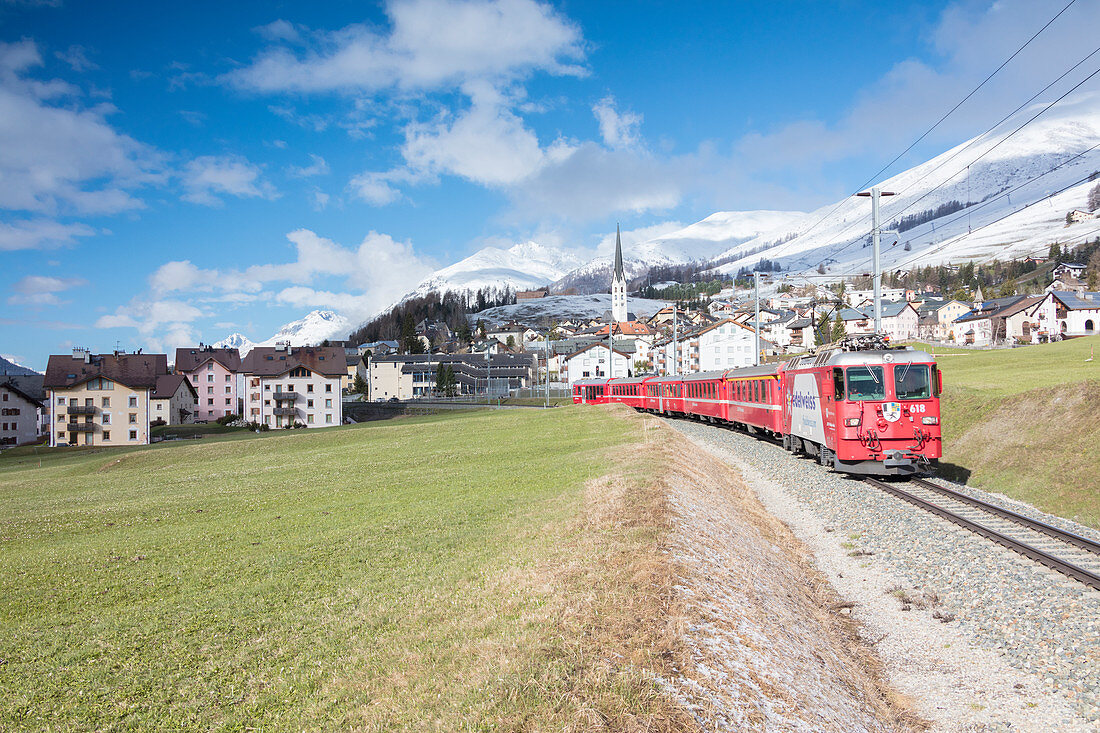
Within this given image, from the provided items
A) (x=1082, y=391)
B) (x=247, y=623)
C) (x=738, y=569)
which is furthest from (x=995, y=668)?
(x=1082, y=391)

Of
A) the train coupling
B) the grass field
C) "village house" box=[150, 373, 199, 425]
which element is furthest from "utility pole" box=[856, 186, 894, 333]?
"village house" box=[150, 373, 199, 425]

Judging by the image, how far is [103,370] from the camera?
85.8m

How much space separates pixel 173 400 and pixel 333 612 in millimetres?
105439

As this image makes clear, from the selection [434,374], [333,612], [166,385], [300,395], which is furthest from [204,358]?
[333,612]

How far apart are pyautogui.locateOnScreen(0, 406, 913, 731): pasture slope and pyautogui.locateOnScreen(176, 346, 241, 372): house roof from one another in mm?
104020

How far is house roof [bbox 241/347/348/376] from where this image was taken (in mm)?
92750

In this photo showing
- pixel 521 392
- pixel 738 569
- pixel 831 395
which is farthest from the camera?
pixel 521 392

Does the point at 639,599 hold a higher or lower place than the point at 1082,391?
lower

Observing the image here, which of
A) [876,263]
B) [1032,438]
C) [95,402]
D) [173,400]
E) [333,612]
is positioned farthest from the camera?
[173,400]

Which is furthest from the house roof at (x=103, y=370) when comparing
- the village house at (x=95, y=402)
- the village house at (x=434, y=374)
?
the village house at (x=434, y=374)

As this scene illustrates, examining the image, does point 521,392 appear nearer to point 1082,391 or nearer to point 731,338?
point 731,338

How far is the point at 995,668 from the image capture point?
8.56 metres

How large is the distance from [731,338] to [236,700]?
10597cm

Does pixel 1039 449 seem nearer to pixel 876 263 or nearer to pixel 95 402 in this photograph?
pixel 876 263
